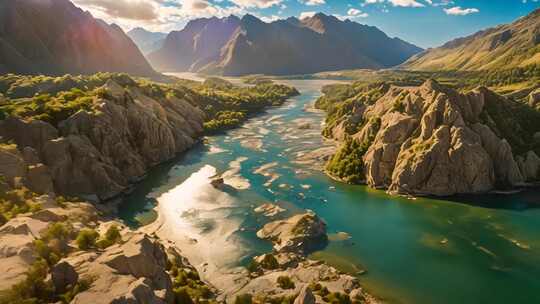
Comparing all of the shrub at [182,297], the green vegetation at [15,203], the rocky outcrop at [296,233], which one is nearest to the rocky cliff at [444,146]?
the rocky outcrop at [296,233]

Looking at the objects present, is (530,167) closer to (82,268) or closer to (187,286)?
(187,286)

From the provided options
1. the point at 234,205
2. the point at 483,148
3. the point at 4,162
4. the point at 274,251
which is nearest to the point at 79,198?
the point at 4,162

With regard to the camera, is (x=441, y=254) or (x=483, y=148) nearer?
(x=441, y=254)

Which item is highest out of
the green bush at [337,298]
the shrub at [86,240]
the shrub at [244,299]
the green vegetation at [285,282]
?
the shrub at [86,240]

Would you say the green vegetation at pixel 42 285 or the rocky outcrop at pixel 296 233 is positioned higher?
the green vegetation at pixel 42 285

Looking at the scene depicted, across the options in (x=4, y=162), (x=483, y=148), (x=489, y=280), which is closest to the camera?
(x=489, y=280)

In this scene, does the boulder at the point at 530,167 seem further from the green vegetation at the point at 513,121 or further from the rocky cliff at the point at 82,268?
the rocky cliff at the point at 82,268

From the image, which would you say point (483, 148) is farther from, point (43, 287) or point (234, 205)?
point (43, 287)
